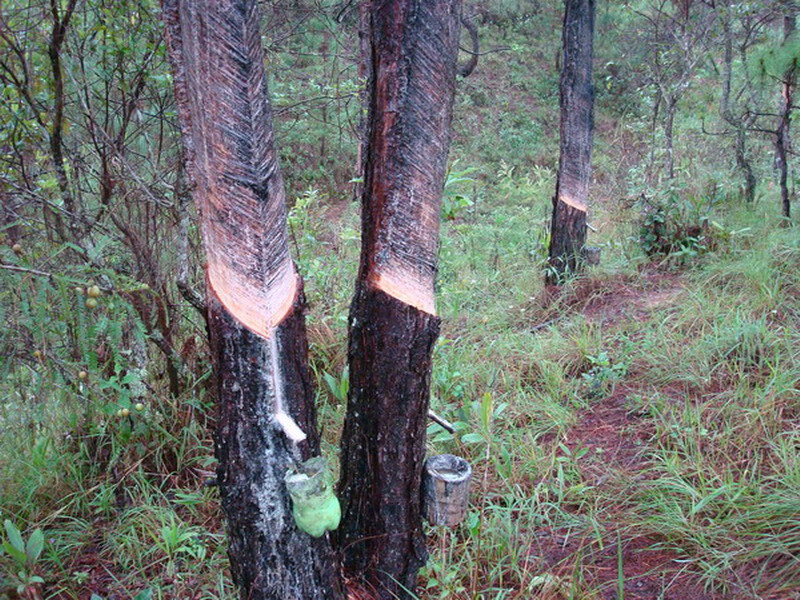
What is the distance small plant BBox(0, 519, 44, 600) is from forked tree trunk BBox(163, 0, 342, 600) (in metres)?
0.74

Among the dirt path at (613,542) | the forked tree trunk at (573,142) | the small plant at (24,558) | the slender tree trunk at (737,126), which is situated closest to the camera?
the small plant at (24,558)

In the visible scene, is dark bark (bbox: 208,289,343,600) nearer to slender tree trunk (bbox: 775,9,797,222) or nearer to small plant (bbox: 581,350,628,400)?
small plant (bbox: 581,350,628,400)

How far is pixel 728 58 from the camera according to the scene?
707 centimetres

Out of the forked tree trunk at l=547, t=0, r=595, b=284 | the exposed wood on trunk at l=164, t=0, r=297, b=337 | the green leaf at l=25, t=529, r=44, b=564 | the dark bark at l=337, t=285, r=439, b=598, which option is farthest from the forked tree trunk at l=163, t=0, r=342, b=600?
the forked tree trunk at l=547, t=0, r=595, b=284

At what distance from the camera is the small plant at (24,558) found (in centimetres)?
197

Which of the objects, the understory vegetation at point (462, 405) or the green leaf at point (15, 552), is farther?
the understory vegetation at point (462, 405)

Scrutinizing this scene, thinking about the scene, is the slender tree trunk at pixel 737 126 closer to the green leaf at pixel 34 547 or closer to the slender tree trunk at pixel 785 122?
the slender tree trunk at pixel 785 122

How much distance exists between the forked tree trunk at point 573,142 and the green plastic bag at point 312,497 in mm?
3731

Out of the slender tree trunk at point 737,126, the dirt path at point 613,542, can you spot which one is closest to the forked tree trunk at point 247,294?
the dirt path at point 613,542

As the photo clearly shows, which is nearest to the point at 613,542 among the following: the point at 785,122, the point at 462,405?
the point at 462,405

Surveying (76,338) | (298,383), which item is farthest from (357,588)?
(76,338)

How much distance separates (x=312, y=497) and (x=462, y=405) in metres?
1.63

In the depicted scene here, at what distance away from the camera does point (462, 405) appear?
125 inches

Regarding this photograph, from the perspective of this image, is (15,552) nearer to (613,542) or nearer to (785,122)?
(613,542)
